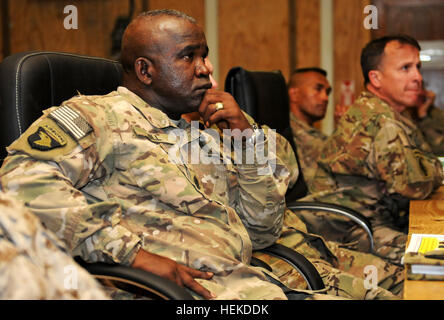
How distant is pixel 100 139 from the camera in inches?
52.7

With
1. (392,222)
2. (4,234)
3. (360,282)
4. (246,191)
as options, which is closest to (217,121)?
(246,191)

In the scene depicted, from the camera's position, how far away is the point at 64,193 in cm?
120

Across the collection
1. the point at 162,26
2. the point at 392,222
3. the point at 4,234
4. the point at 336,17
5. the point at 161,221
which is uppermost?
the point at 336,17

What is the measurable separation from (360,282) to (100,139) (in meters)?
0.86

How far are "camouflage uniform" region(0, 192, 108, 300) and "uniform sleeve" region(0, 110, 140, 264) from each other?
0.25 m

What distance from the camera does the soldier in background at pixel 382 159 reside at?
→ 7.43 feet

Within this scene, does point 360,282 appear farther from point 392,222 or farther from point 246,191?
point 392,222

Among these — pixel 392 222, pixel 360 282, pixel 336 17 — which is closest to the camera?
pixel 360 282

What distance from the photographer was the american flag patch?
1.28 m

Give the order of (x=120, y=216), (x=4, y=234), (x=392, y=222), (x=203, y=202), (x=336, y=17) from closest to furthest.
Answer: (x=4, y=234), (x=120, y=216), (x=203, y=202), (x=392, y=222), (x=336, y=17)

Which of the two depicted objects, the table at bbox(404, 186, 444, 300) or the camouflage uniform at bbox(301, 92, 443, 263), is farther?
the camouflage uniform at bbox(301, 92, 443, 263)
